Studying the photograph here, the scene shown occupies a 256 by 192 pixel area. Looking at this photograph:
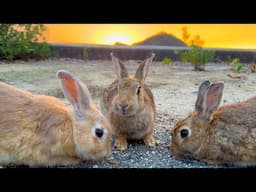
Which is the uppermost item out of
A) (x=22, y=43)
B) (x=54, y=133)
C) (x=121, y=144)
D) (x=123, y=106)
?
(x=22, y=43)

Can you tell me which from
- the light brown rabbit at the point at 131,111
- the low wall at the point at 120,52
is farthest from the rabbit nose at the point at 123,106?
the low wall at the point at 120,52

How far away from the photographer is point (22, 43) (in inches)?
347

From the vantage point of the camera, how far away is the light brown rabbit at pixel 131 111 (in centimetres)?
410

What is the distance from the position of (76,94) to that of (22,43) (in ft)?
18.6

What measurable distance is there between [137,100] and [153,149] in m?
0.49

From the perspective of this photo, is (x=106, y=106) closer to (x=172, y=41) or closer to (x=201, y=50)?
(x=201, y=50)

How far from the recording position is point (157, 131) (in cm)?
470

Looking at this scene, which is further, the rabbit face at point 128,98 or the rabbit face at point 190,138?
the rabbit face at point 128,98

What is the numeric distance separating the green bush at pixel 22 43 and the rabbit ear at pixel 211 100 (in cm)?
481

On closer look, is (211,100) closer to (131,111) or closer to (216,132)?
(216,132)

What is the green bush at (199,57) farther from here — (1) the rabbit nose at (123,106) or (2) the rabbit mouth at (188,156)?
(2) the rabbit mouth at (188,156)

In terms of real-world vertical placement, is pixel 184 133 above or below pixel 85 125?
below

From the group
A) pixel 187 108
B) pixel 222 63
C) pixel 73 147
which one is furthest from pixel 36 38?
pixel 73 147

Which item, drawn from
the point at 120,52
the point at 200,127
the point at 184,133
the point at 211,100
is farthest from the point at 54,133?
the point at 120,52
